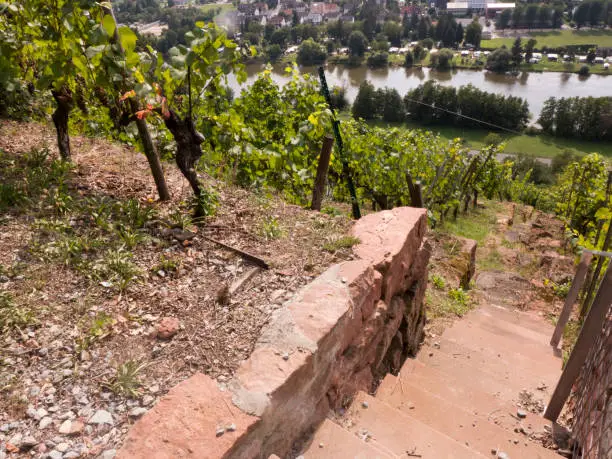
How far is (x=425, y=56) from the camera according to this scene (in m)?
68.8

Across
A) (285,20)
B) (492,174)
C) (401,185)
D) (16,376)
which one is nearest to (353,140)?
(401,185)

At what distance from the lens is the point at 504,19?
83625 millimetres

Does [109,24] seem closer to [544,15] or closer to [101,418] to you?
[101,418]

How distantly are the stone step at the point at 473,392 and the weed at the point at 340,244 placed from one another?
1117 mm

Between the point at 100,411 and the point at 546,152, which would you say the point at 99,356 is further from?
the point at 546,152

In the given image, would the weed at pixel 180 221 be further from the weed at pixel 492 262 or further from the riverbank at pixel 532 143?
the riverbank at pixel 532 143

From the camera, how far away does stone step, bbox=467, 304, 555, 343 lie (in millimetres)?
5496

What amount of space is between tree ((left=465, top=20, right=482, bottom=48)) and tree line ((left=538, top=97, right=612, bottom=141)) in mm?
34905

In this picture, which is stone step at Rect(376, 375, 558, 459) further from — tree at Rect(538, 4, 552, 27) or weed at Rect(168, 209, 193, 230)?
tree at Rect(538, 4, 552, 27)

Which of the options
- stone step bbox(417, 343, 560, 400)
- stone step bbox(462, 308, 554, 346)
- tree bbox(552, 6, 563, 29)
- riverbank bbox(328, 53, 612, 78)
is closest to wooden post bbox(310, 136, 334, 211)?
stone step bbox(417, 343, 560, 400)

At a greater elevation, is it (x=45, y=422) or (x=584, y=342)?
(x=45, y=422)

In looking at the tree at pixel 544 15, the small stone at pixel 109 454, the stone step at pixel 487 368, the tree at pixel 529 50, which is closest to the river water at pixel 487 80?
the tree at pixel 529 50

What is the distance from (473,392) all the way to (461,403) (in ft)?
0.72

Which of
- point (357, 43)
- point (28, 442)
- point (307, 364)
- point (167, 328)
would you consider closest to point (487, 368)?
point (307, 364)
